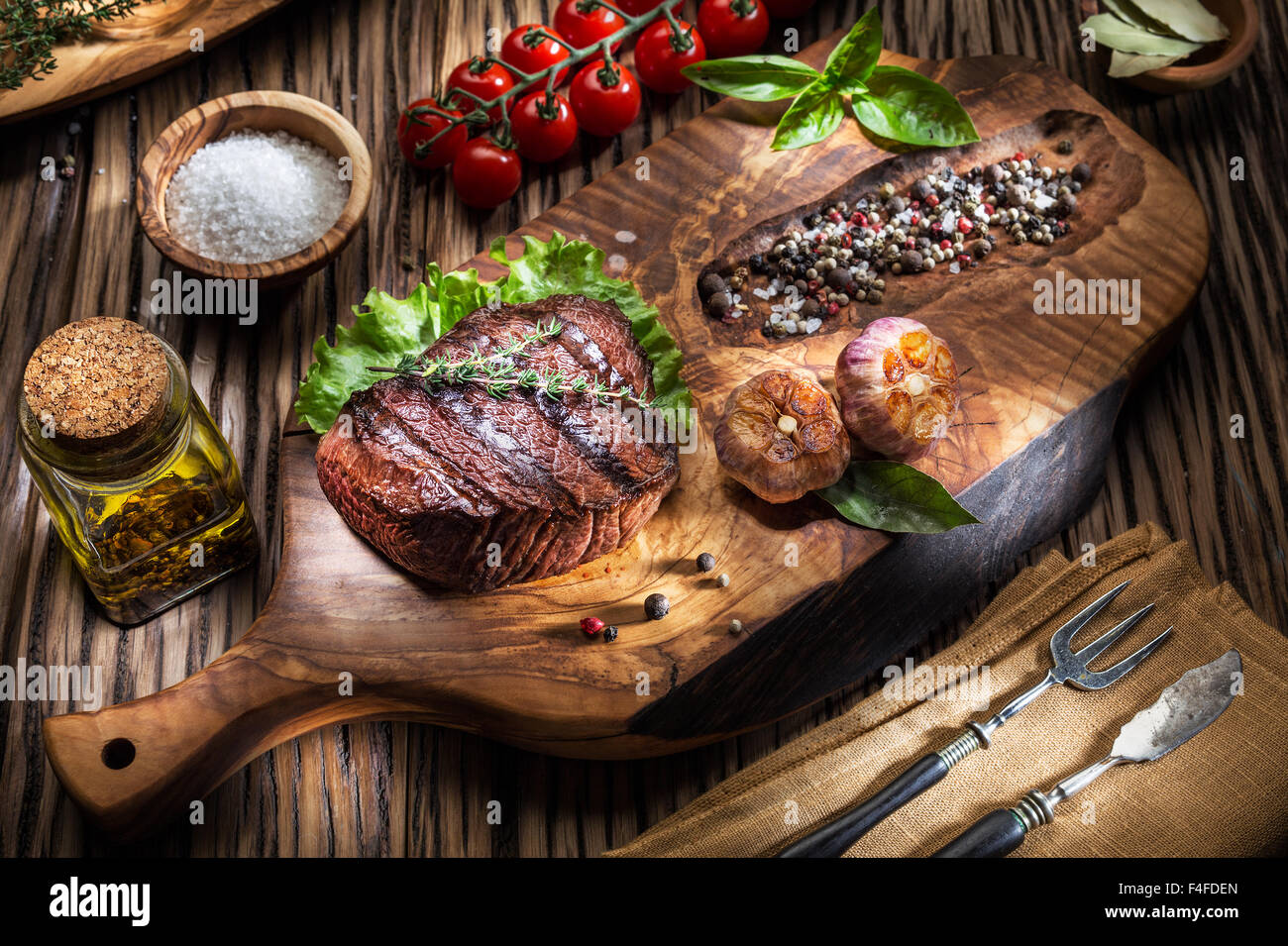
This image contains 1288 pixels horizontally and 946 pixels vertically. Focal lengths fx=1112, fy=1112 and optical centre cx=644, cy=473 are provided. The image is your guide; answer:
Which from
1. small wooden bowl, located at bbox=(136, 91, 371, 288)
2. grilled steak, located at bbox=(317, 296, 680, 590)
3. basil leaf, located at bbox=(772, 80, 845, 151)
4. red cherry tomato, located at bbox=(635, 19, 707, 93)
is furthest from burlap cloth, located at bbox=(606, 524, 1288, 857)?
red cherry tomato, located at bbox=(635, 19, 707, 93)

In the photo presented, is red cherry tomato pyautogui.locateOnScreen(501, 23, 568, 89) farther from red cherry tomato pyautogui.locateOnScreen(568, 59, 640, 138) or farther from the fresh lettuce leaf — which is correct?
the fresh lettuce leaf

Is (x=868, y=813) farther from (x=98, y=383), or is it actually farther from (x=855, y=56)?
(x=855, y=56)

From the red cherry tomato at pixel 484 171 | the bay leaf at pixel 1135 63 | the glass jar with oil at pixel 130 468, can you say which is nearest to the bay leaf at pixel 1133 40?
the bay leaf at pixel 1135 63

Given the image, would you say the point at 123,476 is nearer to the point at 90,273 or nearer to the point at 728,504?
the point at 90,273

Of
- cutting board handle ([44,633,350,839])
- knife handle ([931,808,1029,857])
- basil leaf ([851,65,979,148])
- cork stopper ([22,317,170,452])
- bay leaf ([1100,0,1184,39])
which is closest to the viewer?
cork stopper ([22,317,170,452])

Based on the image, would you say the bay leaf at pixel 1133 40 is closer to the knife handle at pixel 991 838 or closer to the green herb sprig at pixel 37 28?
the knife handle at pixel 991 838
